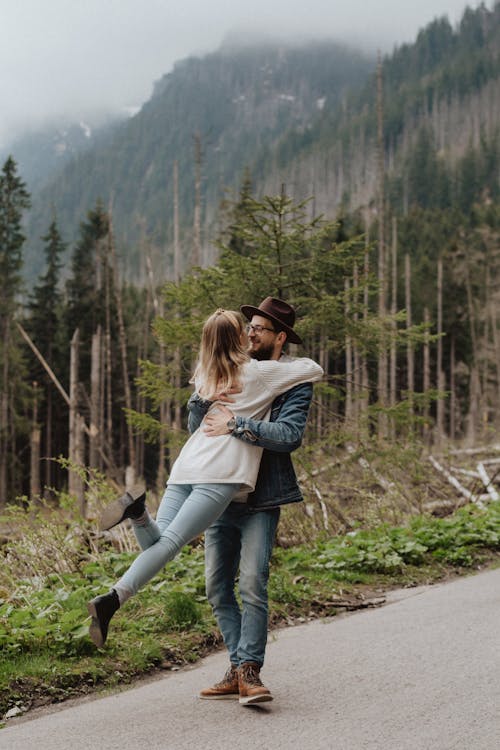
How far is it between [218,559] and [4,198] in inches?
1475

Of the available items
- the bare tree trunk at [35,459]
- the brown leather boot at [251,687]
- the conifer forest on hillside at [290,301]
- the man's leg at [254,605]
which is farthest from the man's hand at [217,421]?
the bare tree trunk at [35,459]

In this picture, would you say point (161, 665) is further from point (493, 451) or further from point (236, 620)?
point (493, 451)

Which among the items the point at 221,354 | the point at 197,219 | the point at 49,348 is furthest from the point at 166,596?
the point at 49,348

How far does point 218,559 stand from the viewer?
4.38 m

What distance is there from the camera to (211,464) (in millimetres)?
4070

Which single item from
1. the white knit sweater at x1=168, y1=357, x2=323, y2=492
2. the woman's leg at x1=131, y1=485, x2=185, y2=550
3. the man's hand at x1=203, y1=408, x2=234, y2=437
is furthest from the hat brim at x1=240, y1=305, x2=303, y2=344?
the woman's leg at x1=131, y1=485, x2=185, y2=550

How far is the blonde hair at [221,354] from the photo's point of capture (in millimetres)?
4211

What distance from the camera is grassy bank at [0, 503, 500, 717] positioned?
195 inches

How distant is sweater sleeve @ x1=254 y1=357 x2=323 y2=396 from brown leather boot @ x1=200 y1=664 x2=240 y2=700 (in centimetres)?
156

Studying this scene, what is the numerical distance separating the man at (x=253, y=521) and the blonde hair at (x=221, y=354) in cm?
10

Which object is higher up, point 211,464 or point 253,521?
point 211,464

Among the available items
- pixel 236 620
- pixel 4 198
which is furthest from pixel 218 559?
pixel 4 198

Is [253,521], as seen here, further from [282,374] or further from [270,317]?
[270,317]

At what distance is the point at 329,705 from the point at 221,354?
1.94 metres
